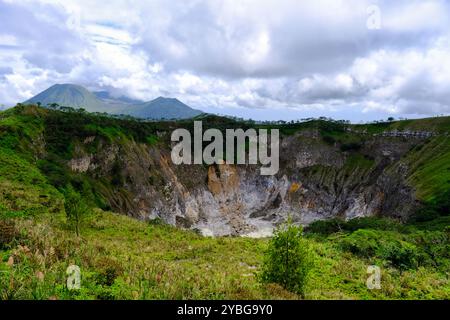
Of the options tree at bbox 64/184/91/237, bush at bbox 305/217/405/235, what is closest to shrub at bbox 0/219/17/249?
tree at bbox 64/184/91/237

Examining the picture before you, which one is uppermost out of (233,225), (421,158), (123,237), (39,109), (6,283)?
(39,109)

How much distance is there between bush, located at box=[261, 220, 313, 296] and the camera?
17.9 metres

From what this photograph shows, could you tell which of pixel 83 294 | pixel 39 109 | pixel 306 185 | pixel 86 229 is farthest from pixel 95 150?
pixel 83 294

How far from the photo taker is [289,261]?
59.4ft

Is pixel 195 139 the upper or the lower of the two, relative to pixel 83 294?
upper

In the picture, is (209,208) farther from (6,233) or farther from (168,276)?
(168,276)

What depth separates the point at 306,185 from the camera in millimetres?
147375

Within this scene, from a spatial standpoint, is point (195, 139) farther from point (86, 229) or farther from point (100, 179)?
point (86, 229)

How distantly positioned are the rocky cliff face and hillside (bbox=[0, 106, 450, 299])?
51 cm

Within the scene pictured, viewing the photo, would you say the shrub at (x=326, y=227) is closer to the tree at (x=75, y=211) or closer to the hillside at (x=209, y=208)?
the hillside at (x=209, y=208)

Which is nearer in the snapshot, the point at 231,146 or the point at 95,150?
the point at 95,150

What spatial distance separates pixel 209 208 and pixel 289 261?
11888 centimetres

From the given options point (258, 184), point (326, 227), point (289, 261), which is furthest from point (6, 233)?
point (258, 184)
